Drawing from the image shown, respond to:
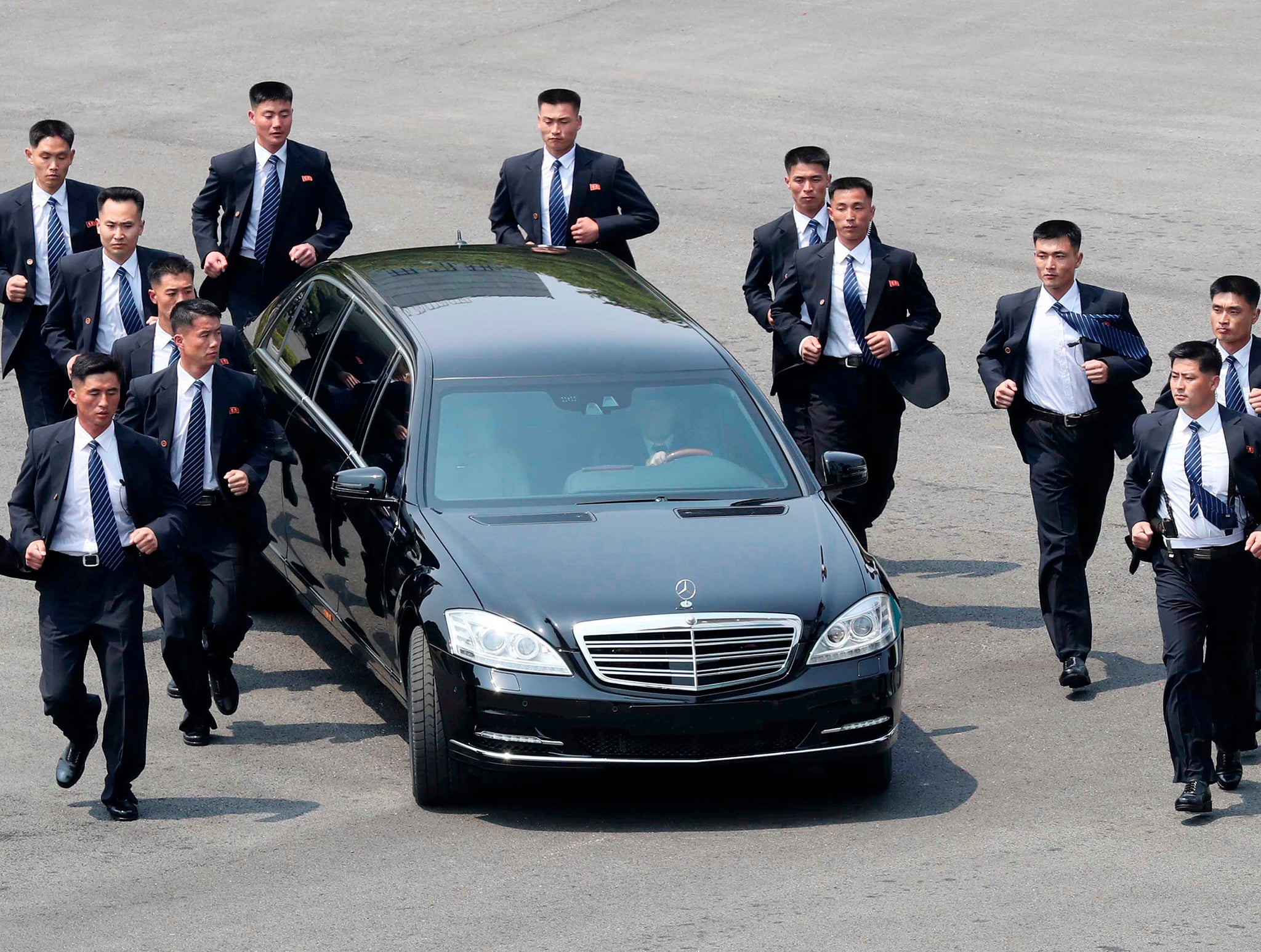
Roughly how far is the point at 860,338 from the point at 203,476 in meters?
3.51

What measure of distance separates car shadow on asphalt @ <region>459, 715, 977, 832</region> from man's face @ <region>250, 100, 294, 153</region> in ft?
16.6

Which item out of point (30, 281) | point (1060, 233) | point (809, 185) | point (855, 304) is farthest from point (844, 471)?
point (30, 281)

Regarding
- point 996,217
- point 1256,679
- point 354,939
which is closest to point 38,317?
point 354,939

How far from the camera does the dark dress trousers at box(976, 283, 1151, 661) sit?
9.75 meters

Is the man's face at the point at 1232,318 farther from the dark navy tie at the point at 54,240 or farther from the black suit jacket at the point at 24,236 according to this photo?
the dark navy tie at the point at 54,240

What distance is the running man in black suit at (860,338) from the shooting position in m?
10.6

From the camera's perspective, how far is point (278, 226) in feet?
39.8

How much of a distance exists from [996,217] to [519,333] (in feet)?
32.0

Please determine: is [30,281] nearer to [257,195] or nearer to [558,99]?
[257,195]

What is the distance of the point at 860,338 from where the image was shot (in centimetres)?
1065

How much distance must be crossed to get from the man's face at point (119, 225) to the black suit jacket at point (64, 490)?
2.20 meters

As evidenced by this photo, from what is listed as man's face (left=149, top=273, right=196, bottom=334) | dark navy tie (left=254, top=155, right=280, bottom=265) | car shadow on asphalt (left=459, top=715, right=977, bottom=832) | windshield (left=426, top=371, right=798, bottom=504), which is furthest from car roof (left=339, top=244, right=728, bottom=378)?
car shadow on asphalt (left=459, top=715, right=977, bottom=832)

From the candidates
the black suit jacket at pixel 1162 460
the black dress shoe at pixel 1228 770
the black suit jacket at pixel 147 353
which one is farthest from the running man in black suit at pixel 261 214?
the black dress shoe at pixel 1228 770

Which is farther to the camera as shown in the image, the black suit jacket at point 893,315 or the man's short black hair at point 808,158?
the man's short black hair at point 808,158
